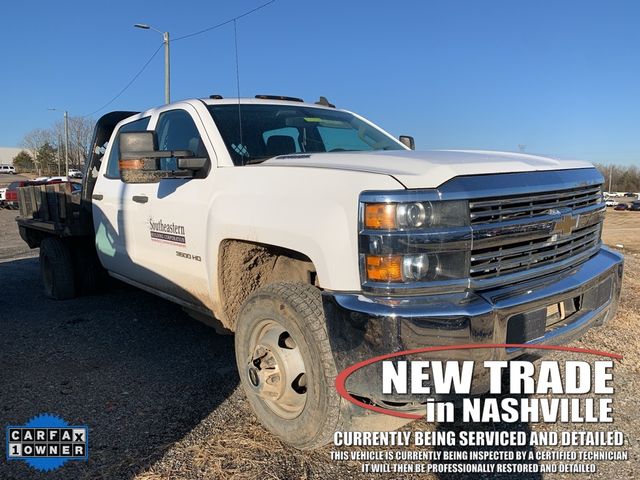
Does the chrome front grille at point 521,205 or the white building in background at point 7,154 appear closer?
the chrome front grille at point 521,205

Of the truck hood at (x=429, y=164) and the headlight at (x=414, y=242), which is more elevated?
the truck hood at (x=429, y=164)

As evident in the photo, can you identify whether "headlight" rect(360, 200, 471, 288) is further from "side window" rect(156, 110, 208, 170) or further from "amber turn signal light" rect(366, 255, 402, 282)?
"side window" rect(156, 110, 208, 170)

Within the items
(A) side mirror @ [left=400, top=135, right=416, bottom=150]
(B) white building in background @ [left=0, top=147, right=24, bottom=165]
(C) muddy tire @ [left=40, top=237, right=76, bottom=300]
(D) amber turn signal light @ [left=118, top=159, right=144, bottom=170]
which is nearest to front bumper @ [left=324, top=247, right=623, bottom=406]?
(D) amber turn signal light @ [left=118, top=159, right=144, bottom=170]

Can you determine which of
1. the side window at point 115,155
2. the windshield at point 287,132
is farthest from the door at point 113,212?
the windshield at point 287,132

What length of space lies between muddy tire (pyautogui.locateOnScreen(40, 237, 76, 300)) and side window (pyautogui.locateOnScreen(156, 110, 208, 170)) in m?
2.56

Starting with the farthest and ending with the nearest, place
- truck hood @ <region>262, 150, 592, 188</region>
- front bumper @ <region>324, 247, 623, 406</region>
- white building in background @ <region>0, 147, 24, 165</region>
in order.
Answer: white building in background @ <region>0, 147, 24, 165</region>, truck hood @ <region>262, 150, 592, 188</region>, front bumper @ <region>324, 247, 623, 406</region>

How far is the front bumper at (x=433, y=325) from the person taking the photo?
2.24m

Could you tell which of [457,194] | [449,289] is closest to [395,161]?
[457,194]

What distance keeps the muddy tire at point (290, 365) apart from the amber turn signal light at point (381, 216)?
0.52 meters

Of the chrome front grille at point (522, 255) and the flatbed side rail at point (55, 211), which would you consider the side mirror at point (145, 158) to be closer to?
the chrome front grille at point (522, 255)

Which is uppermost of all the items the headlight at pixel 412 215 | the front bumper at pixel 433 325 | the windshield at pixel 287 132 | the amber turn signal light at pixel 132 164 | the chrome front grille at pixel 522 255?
the windshield at pixel 287 132

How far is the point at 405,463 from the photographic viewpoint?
271 centimetres

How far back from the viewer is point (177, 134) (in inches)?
163

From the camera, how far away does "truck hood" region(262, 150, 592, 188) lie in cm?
241
